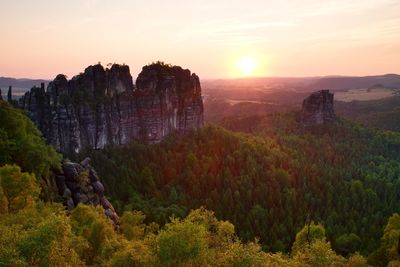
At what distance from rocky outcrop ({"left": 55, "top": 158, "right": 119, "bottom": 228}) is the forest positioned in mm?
2358

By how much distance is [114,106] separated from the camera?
16850 cm

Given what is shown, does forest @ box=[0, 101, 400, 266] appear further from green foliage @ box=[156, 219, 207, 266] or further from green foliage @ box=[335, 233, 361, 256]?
green foliage @ box=[335, 233, 361, 256]

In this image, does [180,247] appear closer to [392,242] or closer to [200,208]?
[200,208]

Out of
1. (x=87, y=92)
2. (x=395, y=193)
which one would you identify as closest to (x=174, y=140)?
(x=87, y=92)

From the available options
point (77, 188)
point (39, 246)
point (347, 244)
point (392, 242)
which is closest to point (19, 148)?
point (77, 188)

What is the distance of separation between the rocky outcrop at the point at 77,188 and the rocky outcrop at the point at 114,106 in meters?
64.4

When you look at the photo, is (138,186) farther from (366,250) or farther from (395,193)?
(395,193)

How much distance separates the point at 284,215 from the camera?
13275 centimetres

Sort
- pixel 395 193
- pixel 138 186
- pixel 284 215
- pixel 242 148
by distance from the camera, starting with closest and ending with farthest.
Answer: pixel 284 215
pixel 138 186
pixel 395 193
pixel 242 148

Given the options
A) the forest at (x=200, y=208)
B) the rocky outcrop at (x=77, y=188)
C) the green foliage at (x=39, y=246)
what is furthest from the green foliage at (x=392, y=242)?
the green foliage at (x=39, y=246)

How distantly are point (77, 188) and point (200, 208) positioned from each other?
2902 cm

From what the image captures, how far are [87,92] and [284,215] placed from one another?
8426 cm

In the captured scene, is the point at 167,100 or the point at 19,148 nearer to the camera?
the point at 19,148

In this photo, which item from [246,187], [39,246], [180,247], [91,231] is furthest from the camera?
[246,187]
